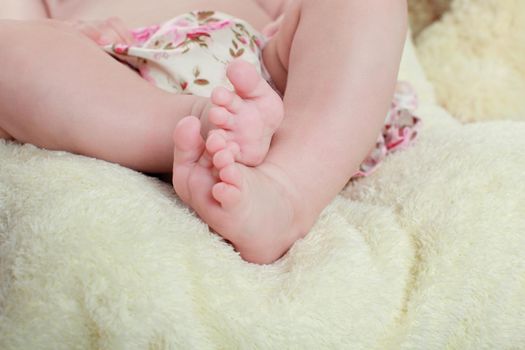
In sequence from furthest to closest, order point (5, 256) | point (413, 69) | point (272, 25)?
1. point (413, 69)
2. point (272, 25)
3. point (5, 256)

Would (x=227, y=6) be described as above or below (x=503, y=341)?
above

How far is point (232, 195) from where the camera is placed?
654mm

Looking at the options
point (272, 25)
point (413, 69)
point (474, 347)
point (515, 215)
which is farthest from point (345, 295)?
point (413, 69)

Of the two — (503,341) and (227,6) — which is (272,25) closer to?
(227,6)

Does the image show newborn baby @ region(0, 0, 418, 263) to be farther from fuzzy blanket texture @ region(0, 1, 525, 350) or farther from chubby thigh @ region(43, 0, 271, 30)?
chubby thigh @ region(43, 0, 271, 30)

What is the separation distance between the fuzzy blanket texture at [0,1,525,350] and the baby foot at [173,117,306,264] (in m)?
0.02

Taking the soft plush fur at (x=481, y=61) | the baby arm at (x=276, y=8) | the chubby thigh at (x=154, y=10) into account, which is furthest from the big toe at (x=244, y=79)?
the soft plush fur at (x=481, y=61)

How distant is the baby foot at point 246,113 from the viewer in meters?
0.68

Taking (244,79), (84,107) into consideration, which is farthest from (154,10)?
(244,79)

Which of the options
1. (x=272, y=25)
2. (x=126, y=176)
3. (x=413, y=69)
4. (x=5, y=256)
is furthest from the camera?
(x=413, y=69)

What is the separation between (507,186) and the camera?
0.84m

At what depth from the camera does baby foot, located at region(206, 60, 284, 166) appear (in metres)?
0.68

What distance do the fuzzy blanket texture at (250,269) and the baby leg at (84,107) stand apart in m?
0.03

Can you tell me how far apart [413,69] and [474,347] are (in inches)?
32.9
